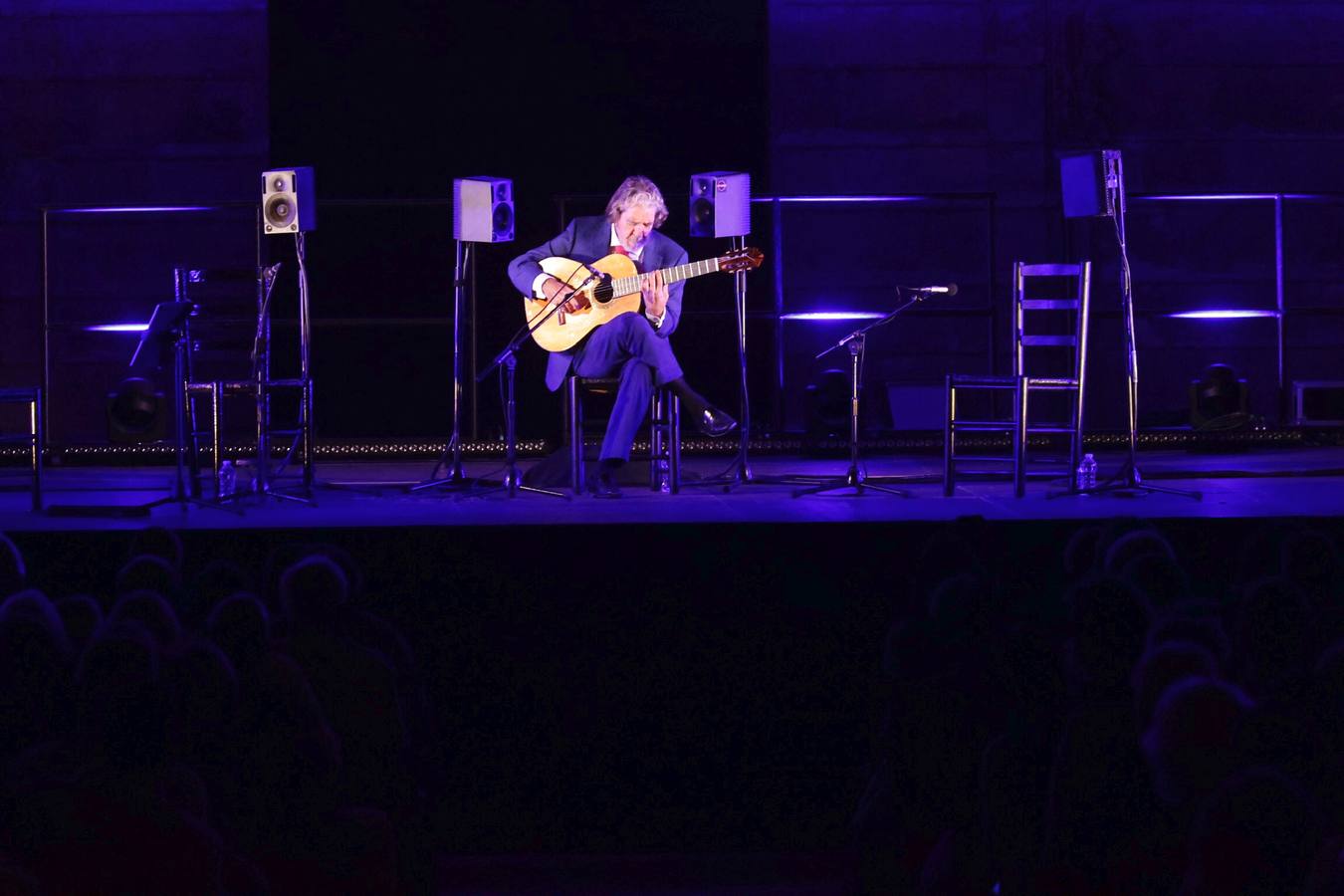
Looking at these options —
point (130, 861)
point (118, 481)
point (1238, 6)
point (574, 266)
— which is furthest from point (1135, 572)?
point (1238, 6)

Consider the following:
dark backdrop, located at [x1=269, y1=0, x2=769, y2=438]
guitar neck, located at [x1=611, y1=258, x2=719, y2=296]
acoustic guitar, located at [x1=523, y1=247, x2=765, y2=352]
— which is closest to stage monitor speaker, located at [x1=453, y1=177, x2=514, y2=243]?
acoustic guitar, located at [x1=523, y1=247, x2=765, y2=352]

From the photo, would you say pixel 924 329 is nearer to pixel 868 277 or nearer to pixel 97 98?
pixel 868 277

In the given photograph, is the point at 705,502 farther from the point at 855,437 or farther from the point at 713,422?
the point at 855,437

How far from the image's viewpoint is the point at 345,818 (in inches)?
74.2

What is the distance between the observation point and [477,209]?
5781mm

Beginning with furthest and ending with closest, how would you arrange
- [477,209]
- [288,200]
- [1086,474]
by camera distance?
1. [477,209]
2. [288,200]
3. [1086,474]

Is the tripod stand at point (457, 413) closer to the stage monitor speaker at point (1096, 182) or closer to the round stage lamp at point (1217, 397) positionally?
the stage monitor speaker at point (1096, 182)

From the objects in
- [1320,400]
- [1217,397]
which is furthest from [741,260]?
[1320,400]

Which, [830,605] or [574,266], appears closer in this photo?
[830,605]

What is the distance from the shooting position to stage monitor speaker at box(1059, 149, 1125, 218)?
17.8 ft

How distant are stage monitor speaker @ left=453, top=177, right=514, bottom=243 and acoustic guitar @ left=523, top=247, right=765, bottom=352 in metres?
0.40

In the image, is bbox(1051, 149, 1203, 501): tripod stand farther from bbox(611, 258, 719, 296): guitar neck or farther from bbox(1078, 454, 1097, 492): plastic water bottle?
bbox(611, 258, 719, 296): guitar neck

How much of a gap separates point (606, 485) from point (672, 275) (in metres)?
0.85

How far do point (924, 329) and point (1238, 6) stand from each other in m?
2.73
